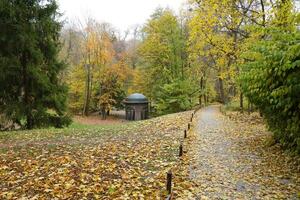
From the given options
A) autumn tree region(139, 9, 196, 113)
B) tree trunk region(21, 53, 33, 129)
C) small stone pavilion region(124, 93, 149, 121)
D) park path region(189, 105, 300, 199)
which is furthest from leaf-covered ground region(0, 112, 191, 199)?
small stone pavilion region(124, 93, 149, 121)

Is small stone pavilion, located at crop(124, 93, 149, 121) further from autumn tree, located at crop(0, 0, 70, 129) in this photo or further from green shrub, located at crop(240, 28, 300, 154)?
green shrub, located at crop(240, 28, 300, 154)

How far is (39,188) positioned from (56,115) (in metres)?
15.0

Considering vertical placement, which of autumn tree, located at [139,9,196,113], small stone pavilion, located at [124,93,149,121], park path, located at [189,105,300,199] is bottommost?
park path, located at [189,105,300,199]

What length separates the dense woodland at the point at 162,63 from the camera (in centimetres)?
871

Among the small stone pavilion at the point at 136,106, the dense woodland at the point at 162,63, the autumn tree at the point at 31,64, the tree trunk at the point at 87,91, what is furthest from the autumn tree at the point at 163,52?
the autumn tree at the point at 31,64

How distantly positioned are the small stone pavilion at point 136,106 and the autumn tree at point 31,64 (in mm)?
20676

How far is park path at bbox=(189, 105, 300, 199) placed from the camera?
726 cm

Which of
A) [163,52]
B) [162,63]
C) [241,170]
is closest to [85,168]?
[241,170]

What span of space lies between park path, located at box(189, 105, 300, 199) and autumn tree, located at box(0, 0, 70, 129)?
11.2 meters

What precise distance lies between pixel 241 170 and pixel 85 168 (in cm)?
454

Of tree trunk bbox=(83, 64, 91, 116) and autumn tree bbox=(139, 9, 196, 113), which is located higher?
autumn tree bbox=(139, 9, 196, 113)

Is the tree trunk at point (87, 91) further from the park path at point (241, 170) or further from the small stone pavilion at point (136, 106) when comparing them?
the park path at point (241, 170)

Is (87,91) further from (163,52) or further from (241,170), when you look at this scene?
(241,170)

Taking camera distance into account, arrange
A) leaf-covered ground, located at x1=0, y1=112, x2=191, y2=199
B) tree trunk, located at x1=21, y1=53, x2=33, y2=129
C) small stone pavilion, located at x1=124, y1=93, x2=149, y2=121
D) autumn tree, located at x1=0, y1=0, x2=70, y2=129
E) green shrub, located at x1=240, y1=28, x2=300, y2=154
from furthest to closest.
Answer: small stone pavilion, located at x1=124, y1=93, x2=149, y2=121
tree trunk, located at x1=21, y1=53, x2=33, y2=129
autumn tree, located at x1=0, y1=0, x2=70, y2=129
leaf-covered ground, located at x1=0, y1=112, x2=191, y2=199
green shrub, located at x1=240, y1=28, x2=300, y2=154
